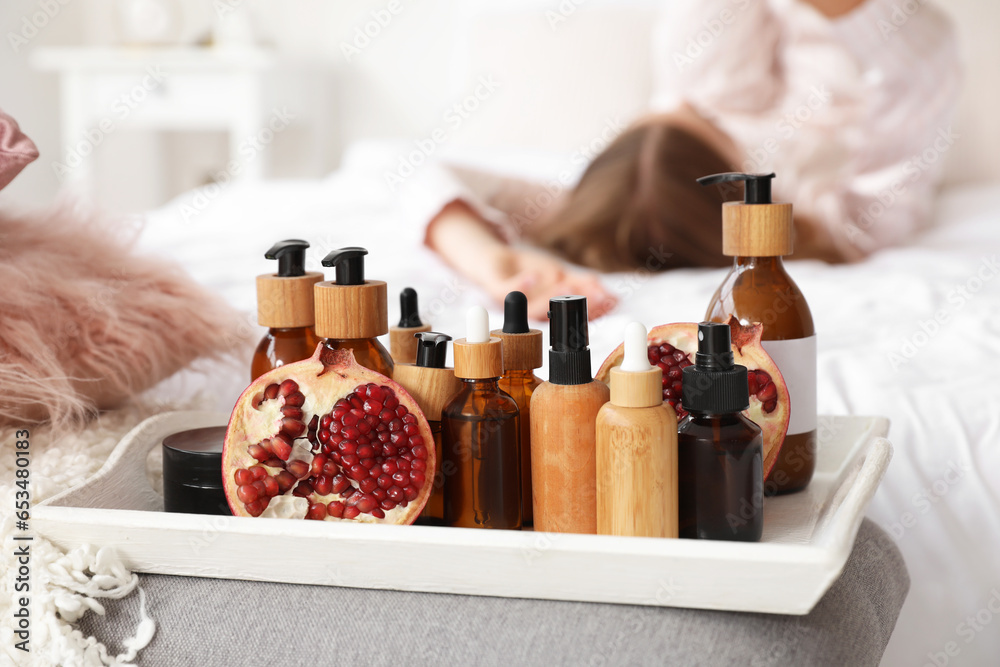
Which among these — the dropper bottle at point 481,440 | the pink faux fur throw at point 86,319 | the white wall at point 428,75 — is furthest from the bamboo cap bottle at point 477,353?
the white wall at point 428,75

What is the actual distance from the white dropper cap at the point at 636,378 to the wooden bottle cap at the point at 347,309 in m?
0.17

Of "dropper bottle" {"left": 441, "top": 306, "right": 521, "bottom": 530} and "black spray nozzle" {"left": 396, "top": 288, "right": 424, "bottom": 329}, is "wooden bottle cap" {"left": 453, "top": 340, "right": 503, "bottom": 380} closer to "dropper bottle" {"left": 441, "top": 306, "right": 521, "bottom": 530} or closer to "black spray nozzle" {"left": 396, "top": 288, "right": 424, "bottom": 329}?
"dropper bottle" {"left": 441, "top": 306, "right": 521, "bottom": 530}

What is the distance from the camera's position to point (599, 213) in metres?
1.48

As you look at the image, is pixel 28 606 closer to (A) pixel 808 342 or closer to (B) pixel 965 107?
(A) pixel 808 342

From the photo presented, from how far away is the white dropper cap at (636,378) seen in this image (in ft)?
1.65

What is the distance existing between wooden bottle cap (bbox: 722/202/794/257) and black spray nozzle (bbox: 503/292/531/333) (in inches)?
6.0

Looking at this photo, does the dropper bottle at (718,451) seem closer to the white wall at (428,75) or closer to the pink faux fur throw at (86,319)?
the pink faux fur throw at (86,319)

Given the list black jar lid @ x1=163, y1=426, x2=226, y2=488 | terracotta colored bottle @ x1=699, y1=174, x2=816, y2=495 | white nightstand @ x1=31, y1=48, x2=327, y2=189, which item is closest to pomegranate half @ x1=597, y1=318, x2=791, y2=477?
terracotta colored bottle @ x1=699, y1=174, x2=816, y2=495

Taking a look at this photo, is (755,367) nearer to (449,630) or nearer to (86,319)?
(449,630)

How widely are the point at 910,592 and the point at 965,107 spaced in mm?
1631

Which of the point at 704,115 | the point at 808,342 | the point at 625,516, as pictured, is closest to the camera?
the point at 625,516

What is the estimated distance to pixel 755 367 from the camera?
603 millimetres

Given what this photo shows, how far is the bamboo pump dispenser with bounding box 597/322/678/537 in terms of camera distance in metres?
0.50

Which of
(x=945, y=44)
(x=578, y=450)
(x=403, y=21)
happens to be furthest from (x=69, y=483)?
(x=403, y=21)
